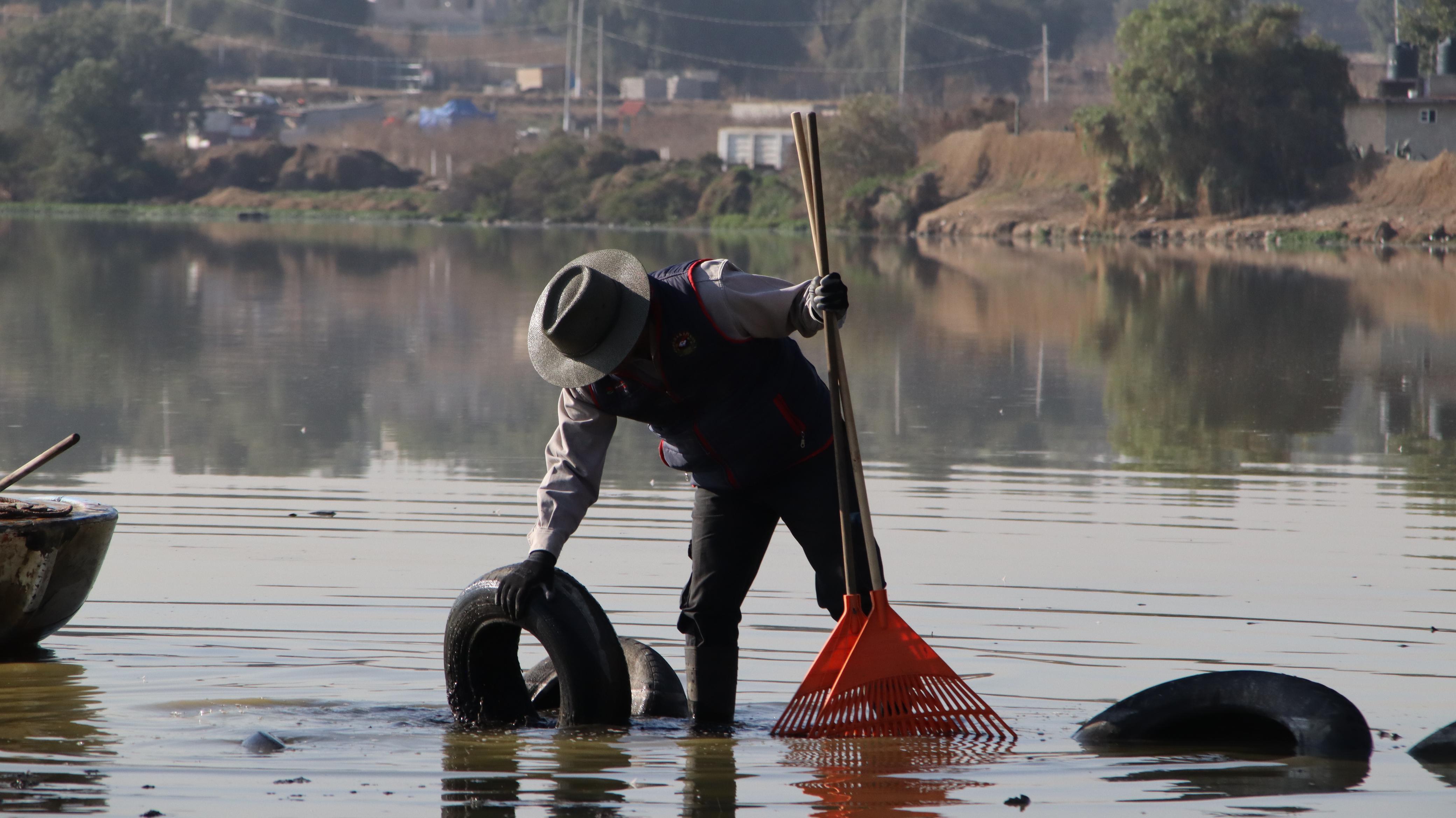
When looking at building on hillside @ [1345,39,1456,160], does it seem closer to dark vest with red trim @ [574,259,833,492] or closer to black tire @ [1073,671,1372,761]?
black tire @ [1073,671,1372,761]

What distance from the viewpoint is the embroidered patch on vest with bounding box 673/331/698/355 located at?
18.7ft

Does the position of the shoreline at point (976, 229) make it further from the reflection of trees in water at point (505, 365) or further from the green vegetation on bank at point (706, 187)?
the reflection of trees in water at point (505, 365)

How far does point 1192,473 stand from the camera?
11.8 metres

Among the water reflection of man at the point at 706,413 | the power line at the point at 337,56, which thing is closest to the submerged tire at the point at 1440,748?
the water reflection of man at the point at 706,413

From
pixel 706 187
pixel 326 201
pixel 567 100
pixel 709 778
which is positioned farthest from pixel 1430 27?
pixel 709 778

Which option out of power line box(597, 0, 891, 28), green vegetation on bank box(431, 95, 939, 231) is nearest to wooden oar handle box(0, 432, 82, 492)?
green vegetation on bank box(431, 95, 939, 231)

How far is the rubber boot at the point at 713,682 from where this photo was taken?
6.13 meters

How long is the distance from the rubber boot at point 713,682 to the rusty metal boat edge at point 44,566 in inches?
102

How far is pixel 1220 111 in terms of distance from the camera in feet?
190

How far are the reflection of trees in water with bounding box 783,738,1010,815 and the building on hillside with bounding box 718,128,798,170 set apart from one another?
90.8 m

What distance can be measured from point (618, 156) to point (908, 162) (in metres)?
13.0

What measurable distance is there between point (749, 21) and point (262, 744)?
439ft

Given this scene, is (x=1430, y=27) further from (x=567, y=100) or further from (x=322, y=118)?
(x=322, y=118)

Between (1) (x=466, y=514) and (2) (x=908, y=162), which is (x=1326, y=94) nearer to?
(2) (x=908, y=162)
